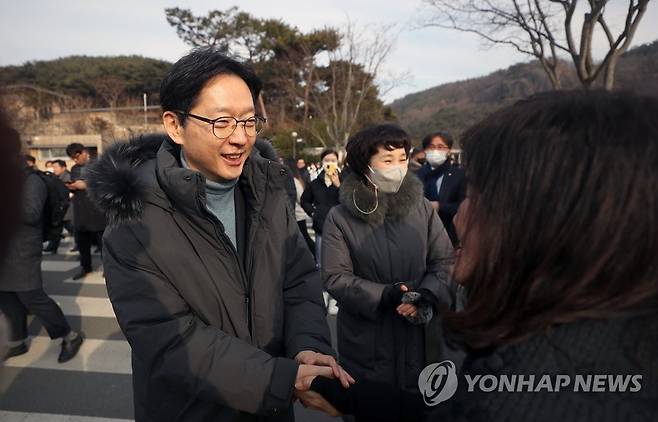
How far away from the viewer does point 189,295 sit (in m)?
1.41

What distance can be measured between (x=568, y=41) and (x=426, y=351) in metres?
8.03

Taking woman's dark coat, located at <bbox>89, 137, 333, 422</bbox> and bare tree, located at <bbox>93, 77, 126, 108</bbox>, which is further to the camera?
bare tree, located at <bbox>93, 77, 126, 108</bbox>

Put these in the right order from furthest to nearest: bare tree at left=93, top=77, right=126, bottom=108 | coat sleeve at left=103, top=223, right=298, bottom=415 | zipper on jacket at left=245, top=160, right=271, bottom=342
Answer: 1. bare tree at left=93, top=77, right=126, bottom=108
2. zipper on jacket at left=245, top=160, right=271, bottom=342
3. coat sleeve at left=103, top=223, right=298, bottom=415

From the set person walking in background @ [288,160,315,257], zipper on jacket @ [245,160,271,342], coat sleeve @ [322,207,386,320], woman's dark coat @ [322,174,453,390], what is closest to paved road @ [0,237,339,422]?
woman's dark coat @ [322,174,453,390]

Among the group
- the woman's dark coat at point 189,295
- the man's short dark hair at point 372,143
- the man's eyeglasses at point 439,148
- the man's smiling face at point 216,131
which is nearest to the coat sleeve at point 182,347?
the woman's dark coat at point 189,295

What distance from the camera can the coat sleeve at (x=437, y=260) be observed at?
2.14 m

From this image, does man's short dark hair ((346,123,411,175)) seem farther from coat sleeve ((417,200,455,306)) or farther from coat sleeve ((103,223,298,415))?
coat sleeve ((103,223,298,415))

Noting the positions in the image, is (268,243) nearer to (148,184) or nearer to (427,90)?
(148,184)

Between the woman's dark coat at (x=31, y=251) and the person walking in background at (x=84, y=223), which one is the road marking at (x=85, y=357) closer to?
the woman's dark coat at (x=31, y=251)

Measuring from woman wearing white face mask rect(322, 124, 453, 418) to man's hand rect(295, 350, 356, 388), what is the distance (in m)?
0.58

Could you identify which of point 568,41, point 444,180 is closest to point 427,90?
point 568,41

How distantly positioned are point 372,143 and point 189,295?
132cm

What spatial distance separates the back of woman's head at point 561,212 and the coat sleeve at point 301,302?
85 centimetres

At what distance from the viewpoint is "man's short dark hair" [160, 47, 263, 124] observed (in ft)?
5.17
